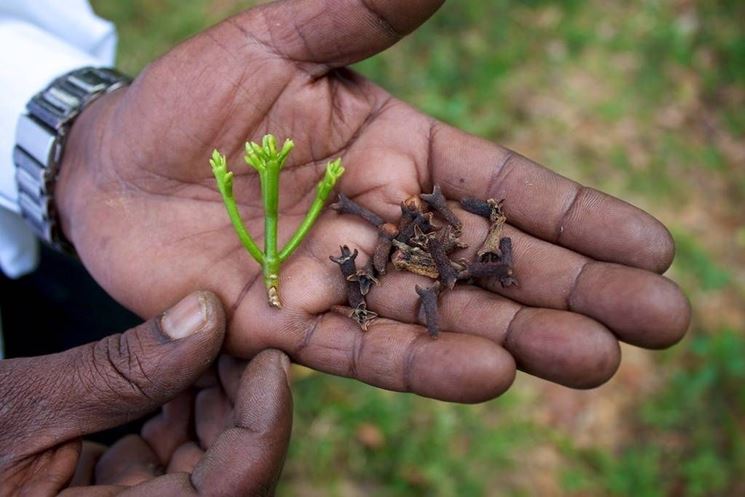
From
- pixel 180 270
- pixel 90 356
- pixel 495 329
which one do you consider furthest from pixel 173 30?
pixel 495 329

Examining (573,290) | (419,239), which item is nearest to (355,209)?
(419,239)

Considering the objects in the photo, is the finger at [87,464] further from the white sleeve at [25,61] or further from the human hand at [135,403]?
the white sleeve at [25,61]

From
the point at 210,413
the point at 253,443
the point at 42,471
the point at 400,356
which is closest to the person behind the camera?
the point at 253,443

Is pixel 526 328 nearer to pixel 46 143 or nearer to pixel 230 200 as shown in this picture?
pixel 230 200

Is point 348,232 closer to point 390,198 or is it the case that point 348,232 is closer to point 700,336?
point 390,198

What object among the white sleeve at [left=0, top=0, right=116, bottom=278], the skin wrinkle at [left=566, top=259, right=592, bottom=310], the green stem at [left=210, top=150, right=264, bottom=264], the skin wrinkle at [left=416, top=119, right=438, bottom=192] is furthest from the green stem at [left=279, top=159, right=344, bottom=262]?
the white sleeve at [left=0, top=0, right=116, bottom=278]

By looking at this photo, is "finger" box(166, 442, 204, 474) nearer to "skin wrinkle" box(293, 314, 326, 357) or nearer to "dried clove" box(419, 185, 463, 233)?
"skin wrinkle" box(293, 314, 326, 357)
